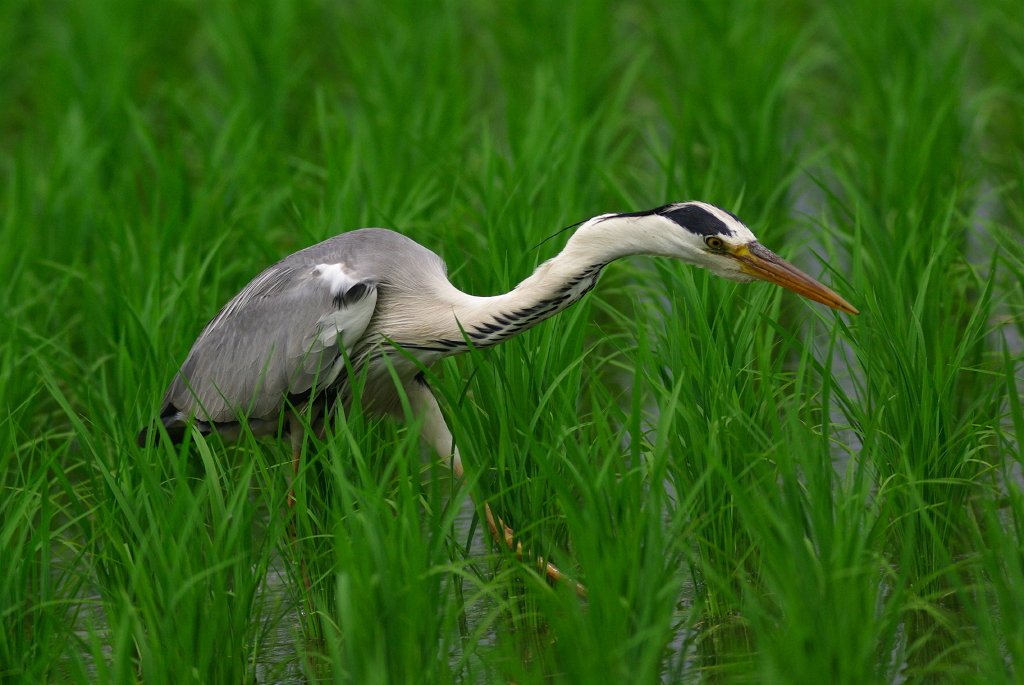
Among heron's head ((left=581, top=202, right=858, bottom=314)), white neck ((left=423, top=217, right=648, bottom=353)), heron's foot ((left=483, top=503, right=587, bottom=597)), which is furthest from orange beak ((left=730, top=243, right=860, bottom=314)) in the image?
heron's foot ((left=483, top=503, right=587, bottom=597))

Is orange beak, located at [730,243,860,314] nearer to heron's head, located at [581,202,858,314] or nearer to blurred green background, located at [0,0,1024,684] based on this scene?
heron's head, located at [581,202,858,314]

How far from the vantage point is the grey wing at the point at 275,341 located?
3.73 m

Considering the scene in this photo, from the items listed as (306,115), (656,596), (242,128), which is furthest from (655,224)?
(306,115)

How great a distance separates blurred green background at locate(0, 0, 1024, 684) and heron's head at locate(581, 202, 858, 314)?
0.57ft

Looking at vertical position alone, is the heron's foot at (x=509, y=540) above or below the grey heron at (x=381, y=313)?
below

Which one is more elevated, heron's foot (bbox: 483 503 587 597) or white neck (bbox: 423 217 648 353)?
white neck (bbox: 423 217 648 353)

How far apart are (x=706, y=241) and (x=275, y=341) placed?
4.73 ft

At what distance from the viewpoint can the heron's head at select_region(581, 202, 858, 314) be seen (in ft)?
10.6

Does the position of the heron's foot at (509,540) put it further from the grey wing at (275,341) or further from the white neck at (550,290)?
the grey wing at (275,341)

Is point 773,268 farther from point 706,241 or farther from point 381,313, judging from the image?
point 381,313

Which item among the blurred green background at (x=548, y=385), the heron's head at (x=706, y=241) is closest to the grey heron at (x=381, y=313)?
the heron's head at (x=706, y=241)

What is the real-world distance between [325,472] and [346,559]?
0.92 meters

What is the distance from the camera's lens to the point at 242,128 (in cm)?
664

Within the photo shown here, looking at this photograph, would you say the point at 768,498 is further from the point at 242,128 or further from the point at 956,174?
the point at 242,128
